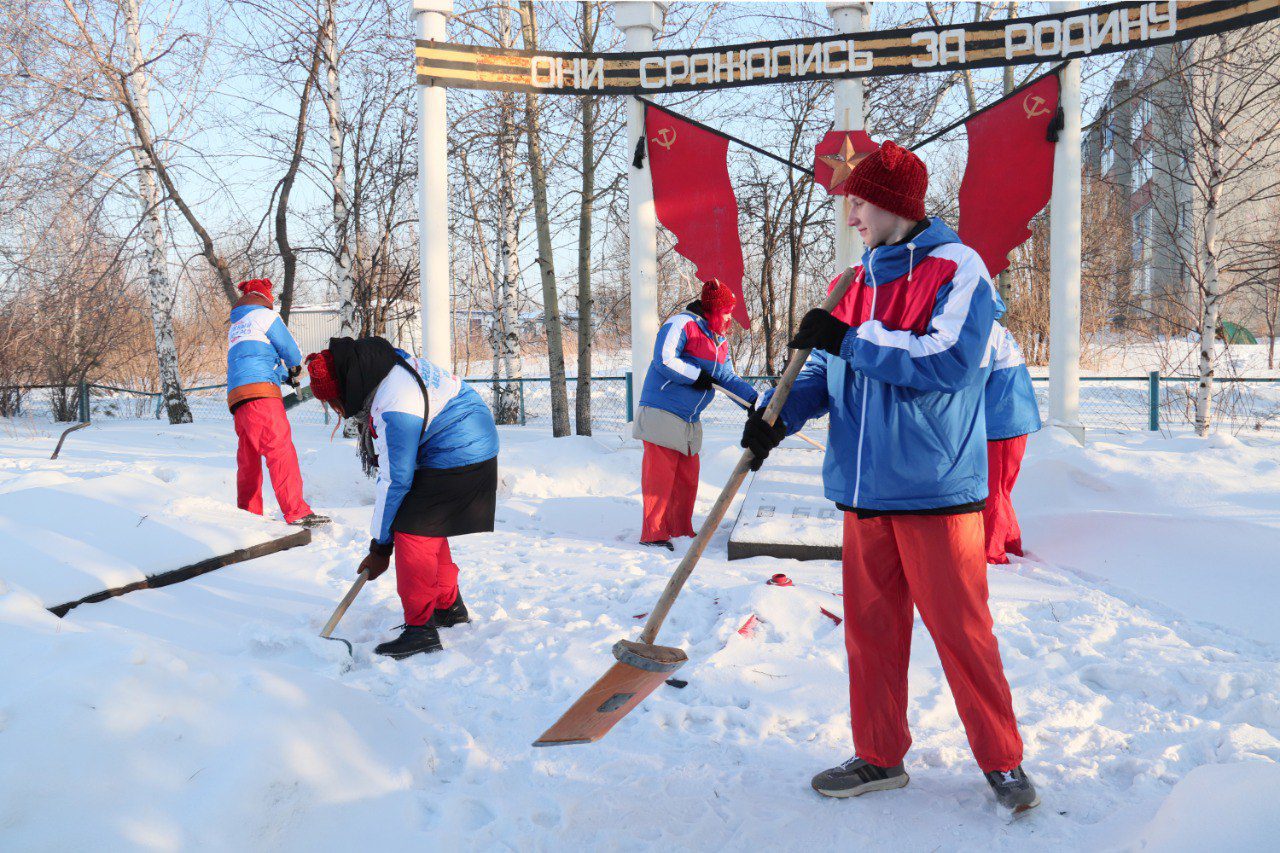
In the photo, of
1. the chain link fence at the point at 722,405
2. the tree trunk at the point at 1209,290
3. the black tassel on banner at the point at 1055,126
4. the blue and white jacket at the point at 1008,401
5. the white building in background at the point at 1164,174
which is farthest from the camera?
the chain link fence at the point at 722,405

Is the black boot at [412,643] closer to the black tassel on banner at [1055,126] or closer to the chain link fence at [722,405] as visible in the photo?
the chain link fence at [722,405]

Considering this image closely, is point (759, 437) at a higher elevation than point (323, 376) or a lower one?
lower

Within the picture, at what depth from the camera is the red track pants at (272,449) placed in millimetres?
6004

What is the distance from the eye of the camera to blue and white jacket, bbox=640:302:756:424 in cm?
555

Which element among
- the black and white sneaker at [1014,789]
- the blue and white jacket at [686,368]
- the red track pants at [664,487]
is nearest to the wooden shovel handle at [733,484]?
the black and white sneaker at [1014,789]

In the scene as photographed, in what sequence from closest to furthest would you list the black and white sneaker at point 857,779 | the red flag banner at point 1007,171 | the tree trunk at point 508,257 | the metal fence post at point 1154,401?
the black and white sneaker at point 857,779, the red flag banner at point 1007,171, the metal fence post at point 1154,401, the tree trunk at point 508,257

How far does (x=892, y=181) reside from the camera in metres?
2.37

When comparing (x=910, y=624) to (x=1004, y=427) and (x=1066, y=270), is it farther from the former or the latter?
(x=1066, y=270)

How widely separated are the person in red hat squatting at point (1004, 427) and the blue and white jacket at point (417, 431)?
2680mm

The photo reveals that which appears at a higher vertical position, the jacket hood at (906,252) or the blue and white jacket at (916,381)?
the jacket hood at (906,252)

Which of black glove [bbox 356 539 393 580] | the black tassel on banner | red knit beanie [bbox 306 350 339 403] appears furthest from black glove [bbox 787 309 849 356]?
the black tassel on banner

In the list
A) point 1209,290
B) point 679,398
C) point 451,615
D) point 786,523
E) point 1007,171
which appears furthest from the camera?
point 1209,290

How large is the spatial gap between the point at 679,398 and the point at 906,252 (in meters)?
3.33

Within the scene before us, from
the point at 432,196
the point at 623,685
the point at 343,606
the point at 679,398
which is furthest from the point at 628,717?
the point at 432,196
